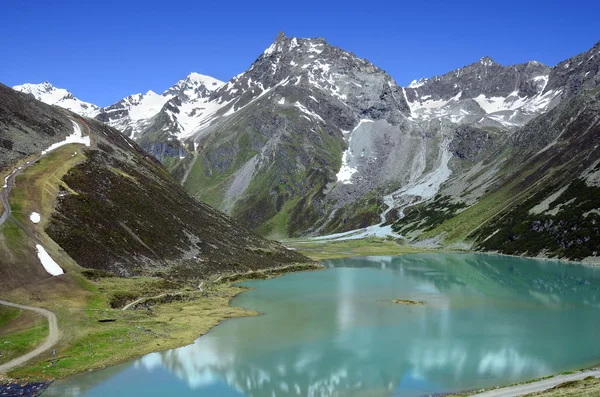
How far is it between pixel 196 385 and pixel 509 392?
26.0 meters

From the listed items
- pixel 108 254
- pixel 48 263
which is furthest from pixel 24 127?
pixel 48 263

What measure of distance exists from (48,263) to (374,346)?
1940 inches

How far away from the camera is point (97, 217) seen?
94375 mm

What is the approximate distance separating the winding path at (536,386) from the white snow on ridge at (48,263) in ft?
195

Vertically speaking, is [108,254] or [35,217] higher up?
[35,217]

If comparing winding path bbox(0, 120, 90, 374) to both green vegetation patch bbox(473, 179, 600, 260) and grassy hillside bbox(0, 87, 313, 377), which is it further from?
green vegetation patch bbox(473, 179, 600, 260)

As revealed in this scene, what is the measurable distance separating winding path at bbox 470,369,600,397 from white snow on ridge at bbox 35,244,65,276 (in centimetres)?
5954

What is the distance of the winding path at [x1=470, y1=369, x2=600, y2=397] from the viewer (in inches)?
1450

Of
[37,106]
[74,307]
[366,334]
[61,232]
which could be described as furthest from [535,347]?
[37,106]

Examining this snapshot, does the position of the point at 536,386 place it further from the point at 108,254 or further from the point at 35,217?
the point at 35,217

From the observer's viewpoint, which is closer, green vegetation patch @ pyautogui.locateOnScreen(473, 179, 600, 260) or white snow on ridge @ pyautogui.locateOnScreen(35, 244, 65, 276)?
white snow on ridge @ pyautogui.locateOnScreen(35, 244, 65, 276)

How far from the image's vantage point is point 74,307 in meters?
64.2

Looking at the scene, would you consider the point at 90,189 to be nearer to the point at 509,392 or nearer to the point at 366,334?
the point at 366,334

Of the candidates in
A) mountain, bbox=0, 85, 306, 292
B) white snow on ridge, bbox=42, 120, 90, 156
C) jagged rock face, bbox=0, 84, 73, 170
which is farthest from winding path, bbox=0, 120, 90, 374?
white snow on ridge, bbox=42, 120, 90, 156
